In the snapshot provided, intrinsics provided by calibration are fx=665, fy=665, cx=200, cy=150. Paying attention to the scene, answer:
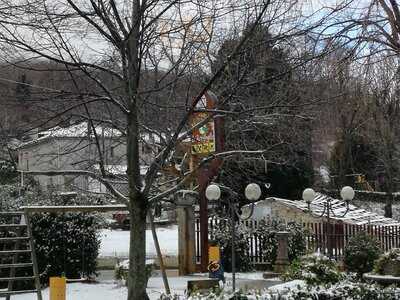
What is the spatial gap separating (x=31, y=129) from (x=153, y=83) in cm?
188

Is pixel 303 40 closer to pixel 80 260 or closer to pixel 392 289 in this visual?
pixel 392 289

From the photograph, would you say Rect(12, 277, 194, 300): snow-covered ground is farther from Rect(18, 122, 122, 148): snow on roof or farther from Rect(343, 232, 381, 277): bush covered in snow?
Rect(343, 232, 381, 277): bush covered in snow

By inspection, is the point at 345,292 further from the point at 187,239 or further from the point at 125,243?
the point at 125,243

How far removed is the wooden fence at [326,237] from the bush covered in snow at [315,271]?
6.37 meters

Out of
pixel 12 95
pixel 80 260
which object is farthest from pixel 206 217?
pixel 12 95

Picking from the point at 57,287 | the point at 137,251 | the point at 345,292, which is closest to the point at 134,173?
the point at 137,251

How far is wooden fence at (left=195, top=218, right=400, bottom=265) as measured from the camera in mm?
20906

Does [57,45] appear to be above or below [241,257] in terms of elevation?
above

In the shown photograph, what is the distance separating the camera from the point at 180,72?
9.08 m

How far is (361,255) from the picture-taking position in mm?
18250

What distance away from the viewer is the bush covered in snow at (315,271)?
1161 centimetres

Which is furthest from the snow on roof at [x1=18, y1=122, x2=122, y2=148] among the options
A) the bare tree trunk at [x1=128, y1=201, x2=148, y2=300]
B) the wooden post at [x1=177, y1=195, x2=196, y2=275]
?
the wooden post at [x1=177, y1=195, x2=196, y2=275]

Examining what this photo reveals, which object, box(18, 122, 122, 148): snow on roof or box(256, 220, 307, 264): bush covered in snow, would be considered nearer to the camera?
box(18, 122, 122, 148): snow on roof

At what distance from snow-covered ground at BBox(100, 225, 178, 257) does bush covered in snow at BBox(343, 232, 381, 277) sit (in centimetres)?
715
